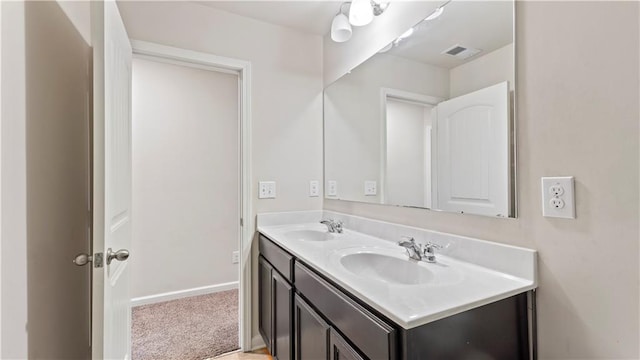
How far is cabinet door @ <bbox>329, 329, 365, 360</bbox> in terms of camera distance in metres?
0.88

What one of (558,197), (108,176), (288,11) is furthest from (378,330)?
(288,11)

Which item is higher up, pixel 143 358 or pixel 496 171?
pixel 496 171

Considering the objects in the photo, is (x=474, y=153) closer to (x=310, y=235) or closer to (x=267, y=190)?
(x=310, y=235)

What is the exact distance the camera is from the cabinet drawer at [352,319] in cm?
74

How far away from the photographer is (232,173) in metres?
2.99

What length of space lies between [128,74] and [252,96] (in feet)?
2.34

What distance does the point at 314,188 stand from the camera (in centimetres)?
217

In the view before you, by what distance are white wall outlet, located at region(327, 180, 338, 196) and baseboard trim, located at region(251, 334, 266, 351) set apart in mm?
1118

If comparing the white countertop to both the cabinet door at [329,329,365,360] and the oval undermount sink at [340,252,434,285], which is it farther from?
the cabinet door at [329,329,365,360]

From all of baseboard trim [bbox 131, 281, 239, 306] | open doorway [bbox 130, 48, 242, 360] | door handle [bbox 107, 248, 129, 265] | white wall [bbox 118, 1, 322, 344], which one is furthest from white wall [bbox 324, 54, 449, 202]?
baseboard trim [bbox 131, 281, 239, 306]

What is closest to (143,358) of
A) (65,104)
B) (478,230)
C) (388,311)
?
(65,104)

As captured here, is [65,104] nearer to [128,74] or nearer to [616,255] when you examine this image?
[128,74]

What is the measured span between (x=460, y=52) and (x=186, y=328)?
8.29 ft

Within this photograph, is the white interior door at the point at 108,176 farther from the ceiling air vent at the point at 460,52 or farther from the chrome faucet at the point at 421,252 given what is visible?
the ceiling air vent at the point at 460,52
